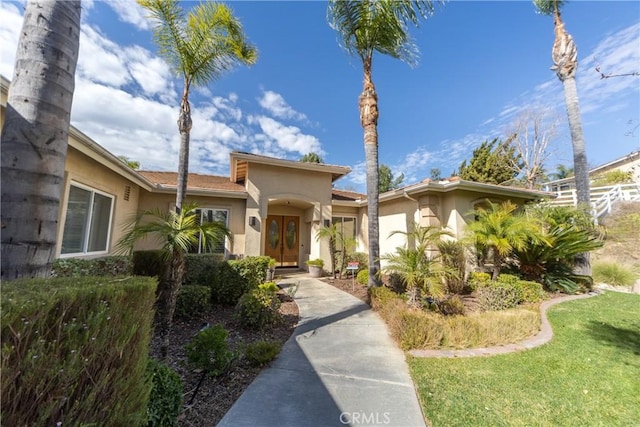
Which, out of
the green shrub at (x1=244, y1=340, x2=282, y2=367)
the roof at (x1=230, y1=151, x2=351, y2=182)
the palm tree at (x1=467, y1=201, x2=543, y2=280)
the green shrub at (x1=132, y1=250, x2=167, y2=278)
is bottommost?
the green shrub at (x1=244, y1=340, x2=282, y2=367)

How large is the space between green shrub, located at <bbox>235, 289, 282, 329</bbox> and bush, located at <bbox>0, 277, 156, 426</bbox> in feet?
12.3

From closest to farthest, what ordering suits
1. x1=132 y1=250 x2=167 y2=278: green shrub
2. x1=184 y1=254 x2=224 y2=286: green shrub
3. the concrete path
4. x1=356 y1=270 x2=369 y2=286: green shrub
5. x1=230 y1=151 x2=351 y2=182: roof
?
the concrete path → x1=132 y1=250 x2=167 y2=278: green shrub → x1=184 y1=254 x2=224 y2=286: green shrub → x1=356 y1=270 x2=369 y2=286: green shrub → x1=230 y1=151 x2=351 y2=182: roof

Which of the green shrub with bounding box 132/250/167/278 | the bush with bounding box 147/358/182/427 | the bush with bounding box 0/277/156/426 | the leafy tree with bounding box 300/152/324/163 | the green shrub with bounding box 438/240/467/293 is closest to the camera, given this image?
the bush with bounding box 0/277/156/426

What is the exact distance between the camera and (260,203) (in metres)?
12.1

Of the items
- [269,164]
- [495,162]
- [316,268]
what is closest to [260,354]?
[316,268]

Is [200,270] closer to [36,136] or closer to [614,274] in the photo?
[36,136]

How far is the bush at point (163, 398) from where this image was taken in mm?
2522

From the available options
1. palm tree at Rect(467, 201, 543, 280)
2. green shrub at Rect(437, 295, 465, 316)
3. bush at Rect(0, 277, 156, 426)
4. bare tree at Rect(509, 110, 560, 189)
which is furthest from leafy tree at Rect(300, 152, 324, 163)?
bush at Rect(0, 277, 156, 426)

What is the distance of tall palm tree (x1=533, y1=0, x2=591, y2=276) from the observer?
37.5 feet

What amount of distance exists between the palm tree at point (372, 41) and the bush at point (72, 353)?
23.8ft

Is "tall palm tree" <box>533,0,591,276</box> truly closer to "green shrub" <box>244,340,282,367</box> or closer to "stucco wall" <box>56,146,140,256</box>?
"green shrub" <box>244,340,282,367</box>

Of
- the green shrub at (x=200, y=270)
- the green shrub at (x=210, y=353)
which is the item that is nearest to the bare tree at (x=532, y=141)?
the green shrub at (x=200, y=270)

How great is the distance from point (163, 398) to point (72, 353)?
5.35 ft

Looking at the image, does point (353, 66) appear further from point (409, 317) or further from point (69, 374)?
point (69, 374)
